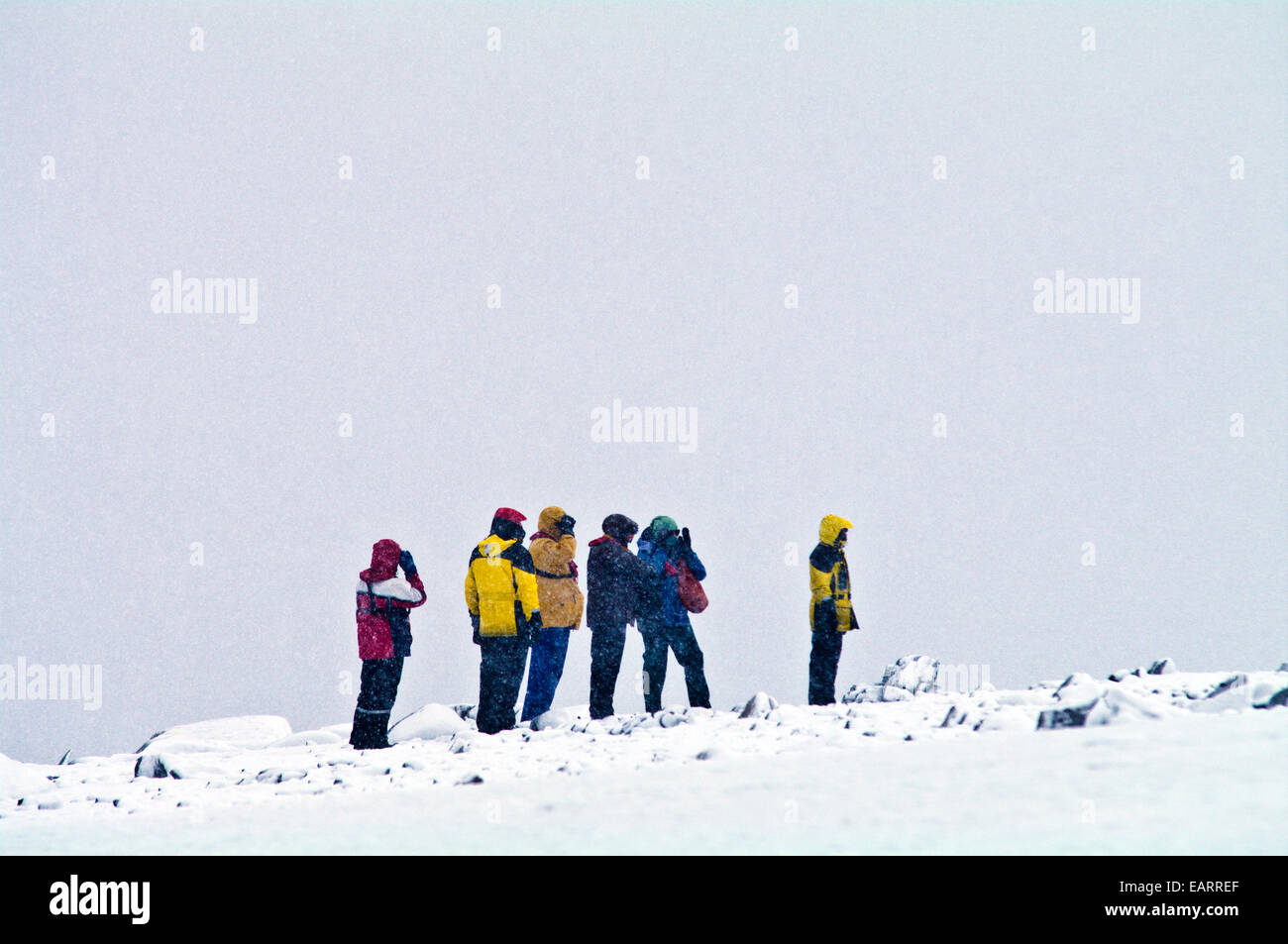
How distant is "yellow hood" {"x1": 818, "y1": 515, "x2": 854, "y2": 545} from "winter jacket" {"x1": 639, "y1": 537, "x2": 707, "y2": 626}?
1187 millimetres

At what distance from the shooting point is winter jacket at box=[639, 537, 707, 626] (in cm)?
976

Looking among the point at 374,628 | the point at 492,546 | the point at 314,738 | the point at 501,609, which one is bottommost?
the point at 314,738

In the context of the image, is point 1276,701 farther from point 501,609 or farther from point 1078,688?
point 501,609

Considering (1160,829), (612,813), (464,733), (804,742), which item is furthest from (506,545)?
A: (1160,829)

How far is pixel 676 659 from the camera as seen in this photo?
10.2 meters

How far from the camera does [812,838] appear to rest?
3717 millimetres

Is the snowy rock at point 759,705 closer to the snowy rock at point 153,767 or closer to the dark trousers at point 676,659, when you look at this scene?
the dark trousers at point 676,659

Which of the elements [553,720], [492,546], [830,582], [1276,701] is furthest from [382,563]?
[1276,701]

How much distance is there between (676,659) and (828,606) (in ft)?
5.18

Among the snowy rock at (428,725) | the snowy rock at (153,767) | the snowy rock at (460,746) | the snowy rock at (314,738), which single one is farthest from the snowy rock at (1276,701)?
the snowy rock at (314,738)

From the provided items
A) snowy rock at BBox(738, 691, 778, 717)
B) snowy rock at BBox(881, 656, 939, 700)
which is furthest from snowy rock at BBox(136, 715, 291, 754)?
snowy rock at BBox(881, 656, 939, 700)

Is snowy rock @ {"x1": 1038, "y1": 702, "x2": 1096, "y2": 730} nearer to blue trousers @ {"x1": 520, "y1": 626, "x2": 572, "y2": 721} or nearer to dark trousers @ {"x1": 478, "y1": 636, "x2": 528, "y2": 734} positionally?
dark trousers @ {"x1": 478, "y1": 636, "x2": 528, "y2": 734}
